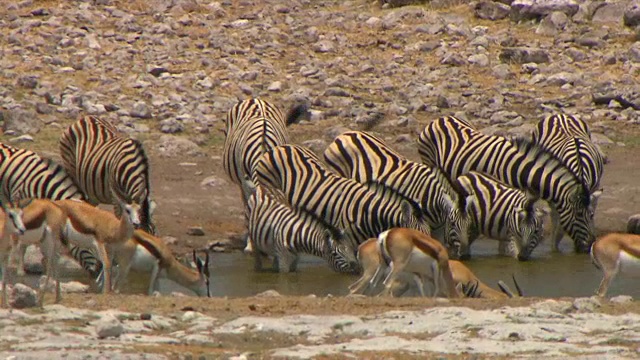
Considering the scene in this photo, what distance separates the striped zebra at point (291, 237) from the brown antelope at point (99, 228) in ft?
10.4

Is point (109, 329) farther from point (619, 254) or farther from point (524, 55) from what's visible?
point (524, 55)

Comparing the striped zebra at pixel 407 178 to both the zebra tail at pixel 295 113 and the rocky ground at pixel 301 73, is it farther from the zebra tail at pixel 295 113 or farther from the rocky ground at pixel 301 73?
the zebra tail at pixel 295 113

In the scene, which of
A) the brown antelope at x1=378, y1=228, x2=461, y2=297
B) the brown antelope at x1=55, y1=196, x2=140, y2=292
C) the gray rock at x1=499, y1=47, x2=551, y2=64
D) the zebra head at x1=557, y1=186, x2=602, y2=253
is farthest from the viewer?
the gray rock at x1=499, y1=47, x2=551, y2=64

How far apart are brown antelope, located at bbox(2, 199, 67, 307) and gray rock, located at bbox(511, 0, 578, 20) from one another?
15.5 meters

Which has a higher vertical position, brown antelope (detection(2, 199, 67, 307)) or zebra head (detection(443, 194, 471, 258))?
brown antelope (detection(2, 199, 67, 307))

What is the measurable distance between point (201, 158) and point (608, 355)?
10.9m

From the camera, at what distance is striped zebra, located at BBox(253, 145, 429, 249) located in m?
15.3

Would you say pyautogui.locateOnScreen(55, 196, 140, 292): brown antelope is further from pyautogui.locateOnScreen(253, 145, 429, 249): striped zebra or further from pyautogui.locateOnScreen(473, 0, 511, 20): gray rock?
pyautogui.locateOnScreen(473, 0, 511, 20): gray rock

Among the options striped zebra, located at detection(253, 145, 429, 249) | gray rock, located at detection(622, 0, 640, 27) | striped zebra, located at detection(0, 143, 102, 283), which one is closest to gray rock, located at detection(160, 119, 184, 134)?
striped zebra, located at detection(253, 145, 429, 249)

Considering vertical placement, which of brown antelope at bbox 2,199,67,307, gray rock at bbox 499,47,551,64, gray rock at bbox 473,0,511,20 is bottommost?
gray rock at bbox 499,47,551,64

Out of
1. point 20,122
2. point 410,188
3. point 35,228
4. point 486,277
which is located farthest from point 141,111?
point 35,228

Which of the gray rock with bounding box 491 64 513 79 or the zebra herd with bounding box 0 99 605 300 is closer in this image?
the zebra herd with bounding box 0 99 605 300

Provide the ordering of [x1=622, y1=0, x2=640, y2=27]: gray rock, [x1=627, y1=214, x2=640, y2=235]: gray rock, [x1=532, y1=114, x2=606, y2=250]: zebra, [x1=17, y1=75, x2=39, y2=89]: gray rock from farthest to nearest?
1. [x1=622, y1=0, x2=640, y2=27]: gray rock
2. [x1=17, y1=75, x2=39, y2=89]: gray rock
3. [x1=532, y1=114, x2=606, y2=250]: zebra
4. [x1=627, y1=214, x2=640, y2=235]: gray rock

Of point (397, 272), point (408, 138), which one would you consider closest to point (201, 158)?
point (408, 138)
